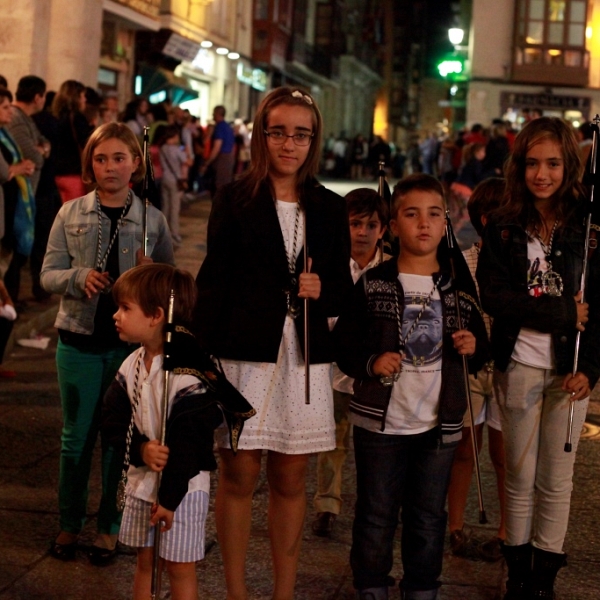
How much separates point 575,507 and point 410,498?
199 cm

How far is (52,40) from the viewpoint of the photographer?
1770 cm

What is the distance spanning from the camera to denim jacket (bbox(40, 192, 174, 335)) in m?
4.95

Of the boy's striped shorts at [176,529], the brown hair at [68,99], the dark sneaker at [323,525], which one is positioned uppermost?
the brown hair at [68,99]

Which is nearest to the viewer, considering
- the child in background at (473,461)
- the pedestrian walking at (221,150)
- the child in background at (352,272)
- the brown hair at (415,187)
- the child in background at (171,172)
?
the brown hair at (415,187)

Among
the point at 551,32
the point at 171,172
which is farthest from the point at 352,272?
the point at 551,32

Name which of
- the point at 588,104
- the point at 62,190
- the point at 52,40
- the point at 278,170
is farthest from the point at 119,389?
the point at 588,104

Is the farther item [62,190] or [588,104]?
[588,104]

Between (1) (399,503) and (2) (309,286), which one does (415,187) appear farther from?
(1) (399,503)

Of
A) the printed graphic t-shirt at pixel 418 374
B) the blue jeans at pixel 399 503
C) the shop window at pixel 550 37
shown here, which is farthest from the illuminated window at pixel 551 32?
the blue jeans at pixel 399 503

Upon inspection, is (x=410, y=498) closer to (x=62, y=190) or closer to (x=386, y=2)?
(x=62, y=190)

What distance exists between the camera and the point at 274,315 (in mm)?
4219

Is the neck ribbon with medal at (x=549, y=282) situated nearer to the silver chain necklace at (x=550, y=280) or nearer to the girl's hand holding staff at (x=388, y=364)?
the silver chain necklace at (x=550, y=280)

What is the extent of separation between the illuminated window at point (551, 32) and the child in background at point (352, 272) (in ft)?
132

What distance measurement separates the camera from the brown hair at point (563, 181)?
466 cm
